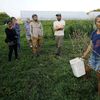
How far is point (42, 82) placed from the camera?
707cm

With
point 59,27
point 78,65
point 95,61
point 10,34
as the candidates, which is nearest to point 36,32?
point 59,27

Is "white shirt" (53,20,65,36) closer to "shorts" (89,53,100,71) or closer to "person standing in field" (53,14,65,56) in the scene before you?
"person standing in field" (53,14,65,56)

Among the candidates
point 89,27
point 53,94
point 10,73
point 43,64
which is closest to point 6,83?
point 10,73

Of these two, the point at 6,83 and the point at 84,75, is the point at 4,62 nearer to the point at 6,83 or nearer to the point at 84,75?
the point at 6,83

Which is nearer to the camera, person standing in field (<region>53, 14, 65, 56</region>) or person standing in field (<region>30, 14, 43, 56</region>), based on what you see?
person standing in field (<region>53, 14, 65, 56</region>)

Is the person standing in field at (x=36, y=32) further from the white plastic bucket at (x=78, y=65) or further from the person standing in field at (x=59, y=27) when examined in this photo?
the white plastic bucket at (x=78, y=65)

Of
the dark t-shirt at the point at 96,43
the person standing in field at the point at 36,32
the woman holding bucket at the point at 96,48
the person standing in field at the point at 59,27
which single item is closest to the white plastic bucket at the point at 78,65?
the woman holding bucket at the point at 96,48

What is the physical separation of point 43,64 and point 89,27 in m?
8.67

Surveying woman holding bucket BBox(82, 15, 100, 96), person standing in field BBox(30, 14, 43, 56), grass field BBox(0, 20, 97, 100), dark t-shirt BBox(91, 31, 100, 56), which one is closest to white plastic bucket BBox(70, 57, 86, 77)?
grass field BBox(0, 20, 97, 100)

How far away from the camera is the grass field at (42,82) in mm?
6191

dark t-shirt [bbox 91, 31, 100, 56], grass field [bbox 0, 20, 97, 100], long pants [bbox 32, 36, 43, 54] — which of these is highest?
dark t-shirt [bbox 91, 31, 100, 56]

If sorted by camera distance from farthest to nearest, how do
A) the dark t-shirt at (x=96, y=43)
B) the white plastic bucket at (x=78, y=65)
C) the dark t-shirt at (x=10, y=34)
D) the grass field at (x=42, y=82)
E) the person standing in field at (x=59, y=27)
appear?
the person standing in field at (x=59, y=27) → the dark t-shirt at (x=10, y=34) → the white plastic bucket at (x=78, y=65) → the grass field at (x=42, y=82) → the dark t-shirt at (x=96, y=43)

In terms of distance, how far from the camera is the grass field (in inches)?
244

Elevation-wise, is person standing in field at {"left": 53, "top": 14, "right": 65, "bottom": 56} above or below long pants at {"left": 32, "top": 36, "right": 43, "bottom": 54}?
above
